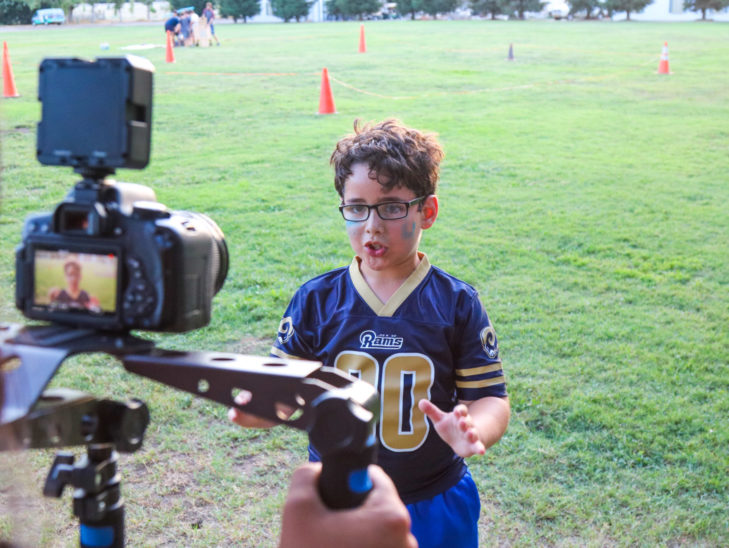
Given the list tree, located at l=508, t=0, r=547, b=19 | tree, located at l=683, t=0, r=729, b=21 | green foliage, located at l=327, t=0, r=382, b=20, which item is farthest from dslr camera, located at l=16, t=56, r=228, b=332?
tree, located at l=683, t=0, r=729, b=21

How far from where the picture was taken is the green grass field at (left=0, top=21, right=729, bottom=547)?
10.4 feet

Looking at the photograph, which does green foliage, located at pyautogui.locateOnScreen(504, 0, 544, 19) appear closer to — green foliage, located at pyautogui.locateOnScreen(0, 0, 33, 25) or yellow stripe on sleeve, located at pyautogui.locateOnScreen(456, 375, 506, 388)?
yellow stripe on sleeve, located at pyautogui.locateOnScreen(456, 375, 506, 388)

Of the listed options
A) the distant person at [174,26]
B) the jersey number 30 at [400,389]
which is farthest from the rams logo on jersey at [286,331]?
the distant person at [174,26]

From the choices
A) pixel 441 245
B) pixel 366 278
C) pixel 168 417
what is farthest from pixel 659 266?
pixel 366 278

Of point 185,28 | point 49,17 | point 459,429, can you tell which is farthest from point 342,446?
point 185,28

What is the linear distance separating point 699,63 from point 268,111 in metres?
13.7

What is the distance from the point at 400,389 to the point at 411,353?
97 mm

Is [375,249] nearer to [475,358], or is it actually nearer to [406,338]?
[406,338]

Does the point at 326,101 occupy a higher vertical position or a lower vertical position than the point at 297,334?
higher

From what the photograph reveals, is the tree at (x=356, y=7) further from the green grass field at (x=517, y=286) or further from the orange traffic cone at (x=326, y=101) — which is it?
the orange traffic cone at (x=326, y=101)

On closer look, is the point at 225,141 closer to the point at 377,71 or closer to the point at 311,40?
the point at 377,71

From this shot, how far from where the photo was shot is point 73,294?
2.86 feet

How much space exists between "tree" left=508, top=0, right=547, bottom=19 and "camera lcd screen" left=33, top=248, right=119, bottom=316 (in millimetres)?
58237

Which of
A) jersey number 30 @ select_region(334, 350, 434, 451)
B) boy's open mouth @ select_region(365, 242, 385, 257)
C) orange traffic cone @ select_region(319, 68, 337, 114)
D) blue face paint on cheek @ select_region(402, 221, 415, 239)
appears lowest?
jersey number 30 @ select_region(334, 350, 434, 451)
